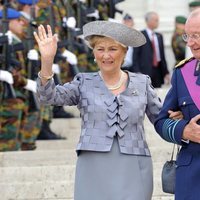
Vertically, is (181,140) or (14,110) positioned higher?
(181,140)

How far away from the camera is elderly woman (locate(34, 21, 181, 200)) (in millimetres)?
5113

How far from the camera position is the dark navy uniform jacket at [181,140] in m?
4.66

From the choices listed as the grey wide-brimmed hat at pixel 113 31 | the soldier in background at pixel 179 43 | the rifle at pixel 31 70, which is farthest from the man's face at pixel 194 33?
the soldier in background at pixel 179 43

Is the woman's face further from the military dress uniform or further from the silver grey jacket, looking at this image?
the military dress uniform

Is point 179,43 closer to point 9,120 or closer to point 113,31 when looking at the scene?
point 9,120

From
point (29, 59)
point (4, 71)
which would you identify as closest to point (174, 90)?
point (4, 71)

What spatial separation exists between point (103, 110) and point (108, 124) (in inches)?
3.0

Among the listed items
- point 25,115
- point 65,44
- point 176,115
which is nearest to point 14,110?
point 25,115

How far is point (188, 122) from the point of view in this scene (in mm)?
4672

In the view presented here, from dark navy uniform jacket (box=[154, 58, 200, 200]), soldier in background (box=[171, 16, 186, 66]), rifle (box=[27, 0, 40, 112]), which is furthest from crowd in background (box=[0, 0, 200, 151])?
dark navy uniform jacket (box=[154, 58, 200, 200])

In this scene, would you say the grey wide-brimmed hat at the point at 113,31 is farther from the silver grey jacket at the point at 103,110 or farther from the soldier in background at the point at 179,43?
the soldier in background at the point at 179,43

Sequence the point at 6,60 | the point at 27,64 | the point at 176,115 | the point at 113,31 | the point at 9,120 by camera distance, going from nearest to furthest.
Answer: the point at 176,115, the point at 113,31, the point at 6,60, the point at 9,120, the point at 27,64

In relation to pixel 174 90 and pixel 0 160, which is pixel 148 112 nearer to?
pixel 174 90

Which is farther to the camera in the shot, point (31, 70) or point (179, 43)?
point (179, 43)
